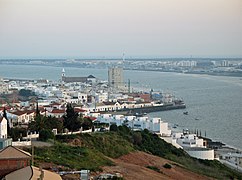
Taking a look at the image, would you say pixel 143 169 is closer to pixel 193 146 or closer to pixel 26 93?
pixel 193 146

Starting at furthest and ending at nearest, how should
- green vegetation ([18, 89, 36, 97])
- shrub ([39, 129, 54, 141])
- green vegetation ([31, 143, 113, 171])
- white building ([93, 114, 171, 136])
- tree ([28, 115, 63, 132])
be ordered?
1. green vegetation ([18, 89, 36, 97])
2. white building ([93, 114, 171, 136])
3. tree ([28, 115, 63, 132])
4. shrub ([39, 129, 54, 141])
5. green vegetation ([31, 143, 113, 171])

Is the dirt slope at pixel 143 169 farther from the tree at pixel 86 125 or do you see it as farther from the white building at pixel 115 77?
the white building at pixel 115 77

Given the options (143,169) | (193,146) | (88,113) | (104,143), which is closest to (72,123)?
(104,143)

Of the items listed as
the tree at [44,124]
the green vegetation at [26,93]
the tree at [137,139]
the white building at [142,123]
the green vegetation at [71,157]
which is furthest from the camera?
the green vegetation at [26,93]

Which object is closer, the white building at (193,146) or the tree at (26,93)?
the white building at (193,146)

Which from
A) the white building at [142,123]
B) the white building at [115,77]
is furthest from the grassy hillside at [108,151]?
the white building at [115,77]

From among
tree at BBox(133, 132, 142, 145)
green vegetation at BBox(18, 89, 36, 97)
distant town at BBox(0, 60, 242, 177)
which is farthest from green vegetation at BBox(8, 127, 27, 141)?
green vegetation at BBox(18, 89, 36, 97)

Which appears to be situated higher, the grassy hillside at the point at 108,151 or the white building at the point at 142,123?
the grassy hillside at the point at 108,151

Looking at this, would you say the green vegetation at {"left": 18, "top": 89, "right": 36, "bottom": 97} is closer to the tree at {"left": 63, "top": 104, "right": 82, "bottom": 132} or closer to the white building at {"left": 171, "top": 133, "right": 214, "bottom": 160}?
the white building at {"left": 171, "top": 133, "right": 214, "bottom": 160}
